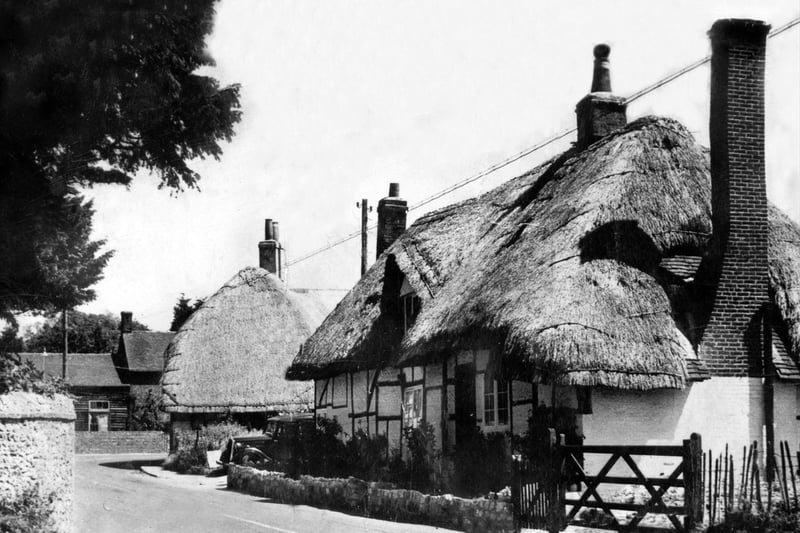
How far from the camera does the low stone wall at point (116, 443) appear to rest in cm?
4588

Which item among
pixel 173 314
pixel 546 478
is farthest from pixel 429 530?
pixel 173 314

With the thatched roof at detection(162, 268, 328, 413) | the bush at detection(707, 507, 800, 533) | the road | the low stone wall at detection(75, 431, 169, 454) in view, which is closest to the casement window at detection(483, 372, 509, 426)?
the road

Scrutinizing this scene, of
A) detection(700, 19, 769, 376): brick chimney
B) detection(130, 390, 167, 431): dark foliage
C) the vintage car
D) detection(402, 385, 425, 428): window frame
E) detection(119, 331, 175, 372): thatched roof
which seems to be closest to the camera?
detection(700, 19, 769, 376): brick chimney

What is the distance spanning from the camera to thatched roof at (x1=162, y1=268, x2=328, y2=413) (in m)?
37.1

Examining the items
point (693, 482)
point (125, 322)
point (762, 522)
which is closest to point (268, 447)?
point (693, 482)

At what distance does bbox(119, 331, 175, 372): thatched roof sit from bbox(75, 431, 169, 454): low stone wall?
14.2 meters

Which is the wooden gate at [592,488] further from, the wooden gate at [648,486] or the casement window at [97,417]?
the casement window at [97,417]

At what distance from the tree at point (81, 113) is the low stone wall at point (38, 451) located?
1843mm

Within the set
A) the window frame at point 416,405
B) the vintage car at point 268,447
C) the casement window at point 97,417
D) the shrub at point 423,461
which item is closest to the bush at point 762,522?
the shrub at point 423,461

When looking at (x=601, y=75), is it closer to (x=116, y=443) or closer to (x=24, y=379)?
(x=24, y=379)

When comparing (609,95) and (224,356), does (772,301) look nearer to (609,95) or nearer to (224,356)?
(609,95)

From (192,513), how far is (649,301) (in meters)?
8.75

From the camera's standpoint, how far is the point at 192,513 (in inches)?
706

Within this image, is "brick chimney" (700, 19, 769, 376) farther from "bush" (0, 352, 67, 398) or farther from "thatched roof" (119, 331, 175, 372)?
"thatched roof" (119, 331, 175, 372)
